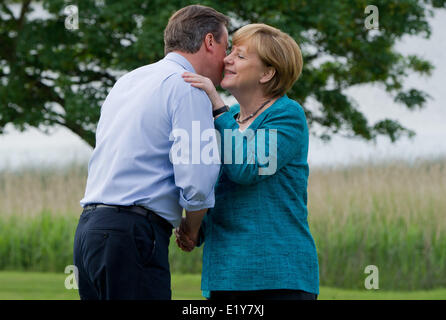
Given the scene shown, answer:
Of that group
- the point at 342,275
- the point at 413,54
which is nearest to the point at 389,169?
the point at 342,275

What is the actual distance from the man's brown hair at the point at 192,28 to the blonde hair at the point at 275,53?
0.17 meters

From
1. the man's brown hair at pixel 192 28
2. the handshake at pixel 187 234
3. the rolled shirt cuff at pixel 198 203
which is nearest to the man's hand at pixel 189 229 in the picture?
the handshake at pixel 187 234

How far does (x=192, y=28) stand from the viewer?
2930 millimetres

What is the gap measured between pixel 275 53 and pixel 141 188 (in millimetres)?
887

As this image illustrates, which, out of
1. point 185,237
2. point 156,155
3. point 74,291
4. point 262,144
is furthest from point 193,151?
point 74,291

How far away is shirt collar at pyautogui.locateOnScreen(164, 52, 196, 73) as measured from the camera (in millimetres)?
2912

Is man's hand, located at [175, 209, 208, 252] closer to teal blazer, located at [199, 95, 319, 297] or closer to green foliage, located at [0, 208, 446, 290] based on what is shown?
teal blazer, located at [199, 95, 319, 297]

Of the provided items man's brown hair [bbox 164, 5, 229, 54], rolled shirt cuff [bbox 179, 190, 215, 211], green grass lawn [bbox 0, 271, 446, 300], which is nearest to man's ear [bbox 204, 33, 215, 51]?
man's brown hair [bbox 164, 5, 229, 54]

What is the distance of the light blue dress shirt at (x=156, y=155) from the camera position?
2643 mm

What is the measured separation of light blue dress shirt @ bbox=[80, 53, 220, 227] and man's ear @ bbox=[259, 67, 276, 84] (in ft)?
1.02

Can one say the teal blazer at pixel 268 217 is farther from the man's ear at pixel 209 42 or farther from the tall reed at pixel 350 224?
the tall reed at pixel 350 224

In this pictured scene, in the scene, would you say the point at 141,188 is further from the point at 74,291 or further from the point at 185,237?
the point at 74,291
